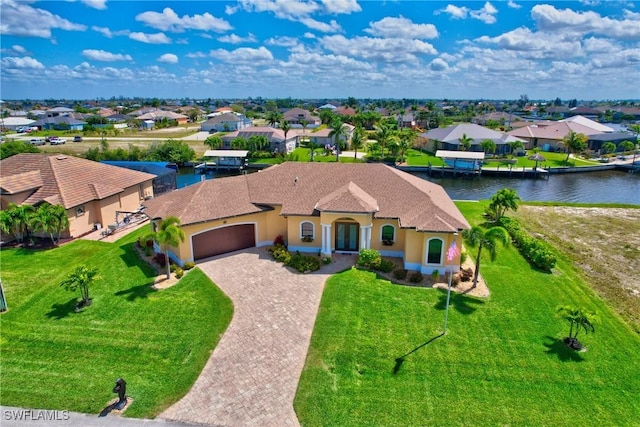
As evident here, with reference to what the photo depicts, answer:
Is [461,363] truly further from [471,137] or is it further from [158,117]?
[158,117]

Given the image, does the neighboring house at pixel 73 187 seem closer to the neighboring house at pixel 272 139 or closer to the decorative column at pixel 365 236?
the decorative column at pixel 365 236

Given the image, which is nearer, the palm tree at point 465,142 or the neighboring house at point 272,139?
the palm tree at point 465,142

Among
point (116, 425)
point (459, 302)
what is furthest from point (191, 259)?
point (459, 302)

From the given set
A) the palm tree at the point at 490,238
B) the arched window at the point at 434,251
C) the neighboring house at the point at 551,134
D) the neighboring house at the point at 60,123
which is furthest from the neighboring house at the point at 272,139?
the neighboring house at the point at 60,123

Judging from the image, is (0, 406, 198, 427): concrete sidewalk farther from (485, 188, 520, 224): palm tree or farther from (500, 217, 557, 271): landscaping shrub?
(485, 188, 520, 224): palm tree

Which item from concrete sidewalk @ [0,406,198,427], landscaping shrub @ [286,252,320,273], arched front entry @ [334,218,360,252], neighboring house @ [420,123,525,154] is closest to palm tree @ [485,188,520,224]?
arched front entry @ [334,218,360,252]

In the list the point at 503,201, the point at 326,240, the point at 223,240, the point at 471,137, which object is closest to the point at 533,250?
the point at 503,201
